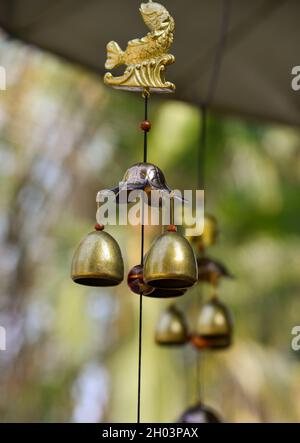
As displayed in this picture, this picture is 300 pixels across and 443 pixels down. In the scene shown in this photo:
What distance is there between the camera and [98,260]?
128 inches

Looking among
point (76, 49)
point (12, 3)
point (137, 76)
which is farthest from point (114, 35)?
point (137, 76)

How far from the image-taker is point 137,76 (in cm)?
331

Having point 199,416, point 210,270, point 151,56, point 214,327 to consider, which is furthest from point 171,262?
point 214,327

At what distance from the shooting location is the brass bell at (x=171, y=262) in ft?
10.2

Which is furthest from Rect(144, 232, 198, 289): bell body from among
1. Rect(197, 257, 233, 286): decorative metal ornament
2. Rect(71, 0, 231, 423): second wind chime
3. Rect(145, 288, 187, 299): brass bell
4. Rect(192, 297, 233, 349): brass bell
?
Rect(192, 297, 233, 349): brass bell

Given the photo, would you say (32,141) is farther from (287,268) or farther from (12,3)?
(12,3)

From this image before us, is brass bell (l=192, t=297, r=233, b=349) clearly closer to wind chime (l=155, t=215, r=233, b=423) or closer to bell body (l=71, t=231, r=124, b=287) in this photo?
wind chime (l=155, t=215, r=233, b=423)

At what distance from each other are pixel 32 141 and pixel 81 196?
794 mm

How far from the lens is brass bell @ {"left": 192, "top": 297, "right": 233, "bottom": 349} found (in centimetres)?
509

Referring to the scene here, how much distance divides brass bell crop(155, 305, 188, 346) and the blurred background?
12.6 feet

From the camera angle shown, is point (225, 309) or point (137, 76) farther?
point (225, 309)

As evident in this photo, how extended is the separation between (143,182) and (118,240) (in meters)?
6.41

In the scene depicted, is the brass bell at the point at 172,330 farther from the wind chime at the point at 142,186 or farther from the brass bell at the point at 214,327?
the wind chime at the point at 142,186
